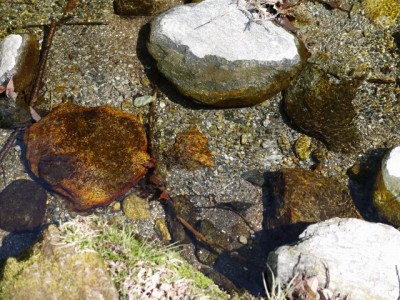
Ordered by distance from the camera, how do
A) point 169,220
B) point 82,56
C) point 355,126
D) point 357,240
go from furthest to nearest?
1. point 82,56
2. point 355,126
3. point 169,220
4. point 357,240

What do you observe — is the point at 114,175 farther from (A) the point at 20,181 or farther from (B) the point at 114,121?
(A) the point at 20,181

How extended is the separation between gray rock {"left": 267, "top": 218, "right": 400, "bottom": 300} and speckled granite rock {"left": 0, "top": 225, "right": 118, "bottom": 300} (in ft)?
5.11

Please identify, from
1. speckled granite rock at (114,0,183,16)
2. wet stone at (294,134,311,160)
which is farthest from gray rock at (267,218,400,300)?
speckled granite rock at (114,0,183,16)

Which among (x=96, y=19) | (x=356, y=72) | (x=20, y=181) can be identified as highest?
(x=356, y=72)

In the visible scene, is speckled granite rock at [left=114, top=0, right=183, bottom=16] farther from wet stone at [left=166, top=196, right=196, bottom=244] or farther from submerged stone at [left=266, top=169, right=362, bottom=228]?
submerged stone at [left=266, top=169, right=362, bottom=228]

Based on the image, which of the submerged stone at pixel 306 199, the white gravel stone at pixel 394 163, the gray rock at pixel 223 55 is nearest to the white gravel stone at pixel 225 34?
the gray rock at pixel 223 55

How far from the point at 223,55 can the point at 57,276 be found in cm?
306

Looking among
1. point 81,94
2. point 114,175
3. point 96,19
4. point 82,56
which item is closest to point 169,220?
point 114,175

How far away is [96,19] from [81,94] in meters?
1.20

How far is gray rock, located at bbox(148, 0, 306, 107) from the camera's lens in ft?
16.8

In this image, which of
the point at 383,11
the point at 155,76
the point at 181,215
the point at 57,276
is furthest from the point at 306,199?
the point at 383,11

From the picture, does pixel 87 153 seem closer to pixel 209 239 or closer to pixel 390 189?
pixel 209 239

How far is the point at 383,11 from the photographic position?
595cm

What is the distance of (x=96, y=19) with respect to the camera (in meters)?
6.11
